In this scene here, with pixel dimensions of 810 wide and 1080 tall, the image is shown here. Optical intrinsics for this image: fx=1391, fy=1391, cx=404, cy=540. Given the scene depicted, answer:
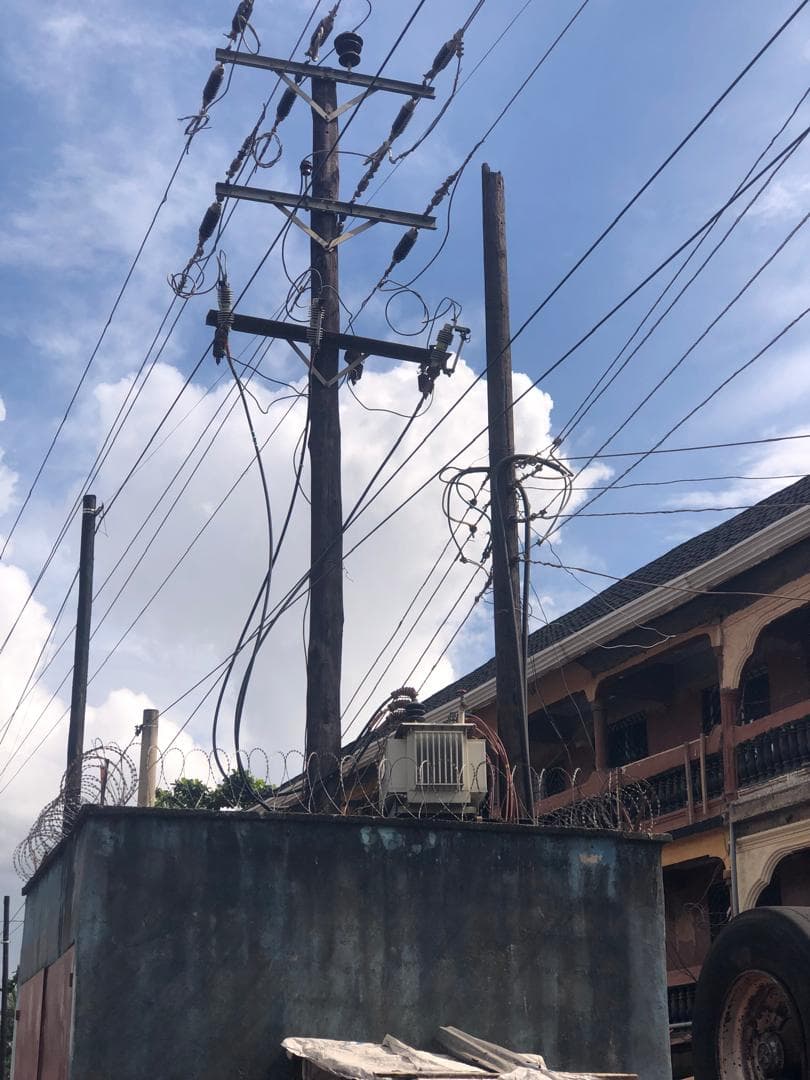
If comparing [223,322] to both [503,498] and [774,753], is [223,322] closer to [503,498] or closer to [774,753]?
[503,498]

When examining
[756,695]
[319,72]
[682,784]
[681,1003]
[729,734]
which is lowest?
[681,1003]

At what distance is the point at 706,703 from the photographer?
21.6 m

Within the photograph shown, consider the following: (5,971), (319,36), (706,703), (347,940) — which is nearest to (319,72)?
(319,36)

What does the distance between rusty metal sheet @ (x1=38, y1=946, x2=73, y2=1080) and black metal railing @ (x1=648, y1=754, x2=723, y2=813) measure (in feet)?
35.6

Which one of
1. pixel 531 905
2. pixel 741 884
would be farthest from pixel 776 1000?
pixel 741 884

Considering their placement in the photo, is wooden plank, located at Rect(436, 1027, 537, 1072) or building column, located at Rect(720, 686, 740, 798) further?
building column, located at Rect(720, 686, 740, 798)

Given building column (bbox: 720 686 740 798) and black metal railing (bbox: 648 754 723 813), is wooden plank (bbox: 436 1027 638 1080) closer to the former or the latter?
building column (bbox: 720 686 740 798)

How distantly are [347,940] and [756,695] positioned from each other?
11.9 meters

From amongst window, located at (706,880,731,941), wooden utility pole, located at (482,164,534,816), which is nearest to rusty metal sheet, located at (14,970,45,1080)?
wooden utility pole, located at (482,164,534,816)

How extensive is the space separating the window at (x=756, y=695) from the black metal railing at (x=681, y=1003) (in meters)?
3.83

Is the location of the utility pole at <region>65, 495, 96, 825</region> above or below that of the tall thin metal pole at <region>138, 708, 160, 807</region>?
above

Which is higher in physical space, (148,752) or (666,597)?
(666,597)

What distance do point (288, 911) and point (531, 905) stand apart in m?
1.88

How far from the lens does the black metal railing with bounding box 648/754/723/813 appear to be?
19.4m
